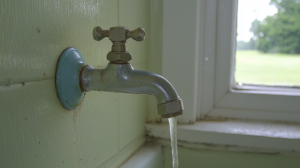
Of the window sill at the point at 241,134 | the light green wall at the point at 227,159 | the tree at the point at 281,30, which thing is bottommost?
the light green wall at the point at 227,159

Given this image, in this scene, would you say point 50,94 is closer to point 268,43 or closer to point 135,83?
point 135,83

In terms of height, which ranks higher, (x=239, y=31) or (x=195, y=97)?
(x=239, y=31)

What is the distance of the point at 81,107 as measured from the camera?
461 millimetres

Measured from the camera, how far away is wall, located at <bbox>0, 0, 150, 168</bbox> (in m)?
0.32

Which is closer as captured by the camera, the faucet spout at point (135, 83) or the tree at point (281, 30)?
the faucet spout at point (135, 83)

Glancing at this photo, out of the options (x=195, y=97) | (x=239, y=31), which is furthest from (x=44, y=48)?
(x=239, y=31)

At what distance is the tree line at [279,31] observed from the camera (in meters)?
0.78

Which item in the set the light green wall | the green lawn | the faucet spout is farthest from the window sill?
the faucet spout

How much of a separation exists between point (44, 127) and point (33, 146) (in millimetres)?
30

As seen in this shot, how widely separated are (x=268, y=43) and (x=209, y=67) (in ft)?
0.67

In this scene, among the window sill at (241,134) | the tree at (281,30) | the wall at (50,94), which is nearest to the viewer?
the wall at (50,94)

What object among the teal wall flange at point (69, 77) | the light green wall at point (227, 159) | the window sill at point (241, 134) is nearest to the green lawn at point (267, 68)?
the window sill at point (241, 134)

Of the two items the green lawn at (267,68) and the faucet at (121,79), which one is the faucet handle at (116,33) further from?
the green lawn at (267,68)

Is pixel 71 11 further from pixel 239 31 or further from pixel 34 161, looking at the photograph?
pixel 239 31
